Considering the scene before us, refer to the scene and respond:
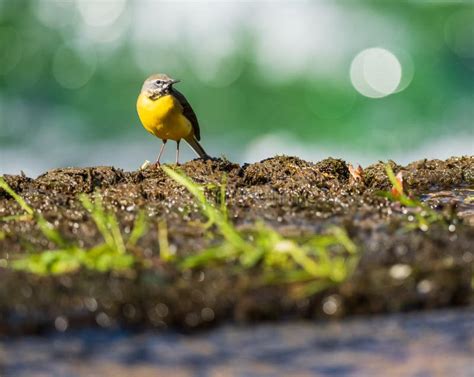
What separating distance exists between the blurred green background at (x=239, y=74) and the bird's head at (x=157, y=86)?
6.14m

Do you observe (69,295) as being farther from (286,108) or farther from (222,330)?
(286,108)

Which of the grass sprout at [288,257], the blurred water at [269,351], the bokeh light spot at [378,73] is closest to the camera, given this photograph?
the blurred water at [269,351]

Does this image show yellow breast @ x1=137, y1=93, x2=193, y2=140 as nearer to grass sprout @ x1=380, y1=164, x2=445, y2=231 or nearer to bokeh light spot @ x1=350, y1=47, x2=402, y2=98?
grass sprout @ x1=380, y1=164, x2=445, y2=231

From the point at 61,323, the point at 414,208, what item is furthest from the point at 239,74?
the point at 61,323

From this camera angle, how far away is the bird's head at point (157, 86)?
8.01 m

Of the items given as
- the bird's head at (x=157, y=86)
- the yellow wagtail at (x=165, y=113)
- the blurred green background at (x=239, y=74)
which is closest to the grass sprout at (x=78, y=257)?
the yellow wagtail at (x=165, y=113)

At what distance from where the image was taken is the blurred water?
2.66m

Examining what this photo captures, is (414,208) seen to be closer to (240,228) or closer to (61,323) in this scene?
(240,228)

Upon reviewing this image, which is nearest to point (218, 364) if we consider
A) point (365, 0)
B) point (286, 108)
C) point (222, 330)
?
point (222, 330)

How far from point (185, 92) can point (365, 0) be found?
344cm

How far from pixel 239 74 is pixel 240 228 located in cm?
1170

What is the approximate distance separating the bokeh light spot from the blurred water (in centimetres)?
1219

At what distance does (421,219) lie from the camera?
417 centimetres

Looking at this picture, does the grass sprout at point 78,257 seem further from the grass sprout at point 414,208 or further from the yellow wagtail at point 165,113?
the yellow wagtail at point 165,113
